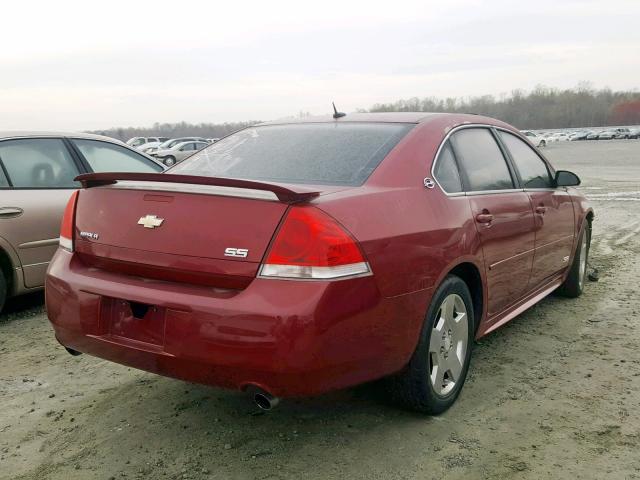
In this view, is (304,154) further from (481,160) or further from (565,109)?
(565,109)

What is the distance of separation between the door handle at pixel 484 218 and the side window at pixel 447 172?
0.60 ft

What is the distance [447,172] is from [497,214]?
0.49m

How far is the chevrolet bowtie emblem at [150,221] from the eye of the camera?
2.81 m

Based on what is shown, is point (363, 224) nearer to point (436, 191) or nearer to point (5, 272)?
point (436, 191)

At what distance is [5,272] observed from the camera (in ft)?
16.9

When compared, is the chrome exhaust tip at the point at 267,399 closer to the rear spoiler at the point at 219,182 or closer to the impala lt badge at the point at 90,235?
the rear spoiler at the point at 219,182

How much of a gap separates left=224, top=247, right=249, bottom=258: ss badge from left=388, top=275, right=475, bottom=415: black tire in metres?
0.97

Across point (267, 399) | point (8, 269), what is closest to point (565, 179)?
point (267, 399)

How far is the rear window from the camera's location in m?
3.21

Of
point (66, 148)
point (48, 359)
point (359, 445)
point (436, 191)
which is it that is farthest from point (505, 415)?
point (66, 148)

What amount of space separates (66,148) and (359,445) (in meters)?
4.14

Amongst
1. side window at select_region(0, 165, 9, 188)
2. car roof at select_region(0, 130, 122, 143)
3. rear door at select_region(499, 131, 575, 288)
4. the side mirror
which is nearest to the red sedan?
rear door at select_region(499, 131, 575, 288)

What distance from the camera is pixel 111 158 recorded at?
6.11 metres

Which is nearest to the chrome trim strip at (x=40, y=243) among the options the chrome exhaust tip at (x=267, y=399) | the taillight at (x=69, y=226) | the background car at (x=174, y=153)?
the taillight at (x=69, y=226)
